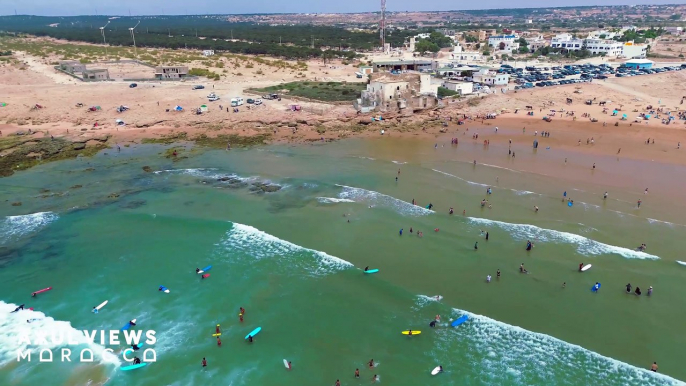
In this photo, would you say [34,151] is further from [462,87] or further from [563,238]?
[462,87]

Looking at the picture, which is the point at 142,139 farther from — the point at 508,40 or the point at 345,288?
the point at 508,40

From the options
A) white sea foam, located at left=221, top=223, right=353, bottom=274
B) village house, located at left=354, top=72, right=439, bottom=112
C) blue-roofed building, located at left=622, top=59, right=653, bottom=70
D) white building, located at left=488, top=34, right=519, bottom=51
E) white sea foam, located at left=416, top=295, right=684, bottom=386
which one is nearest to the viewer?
white sea foam, located at left=416, top=295, right=684, bottom=386

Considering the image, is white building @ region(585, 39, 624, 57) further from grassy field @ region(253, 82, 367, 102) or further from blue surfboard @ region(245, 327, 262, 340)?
blue surfboard @ region(245, 327, 262, 340)

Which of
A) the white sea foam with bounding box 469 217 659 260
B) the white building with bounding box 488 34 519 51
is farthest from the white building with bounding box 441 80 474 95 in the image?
the white building with bounding box 488 34 519 51

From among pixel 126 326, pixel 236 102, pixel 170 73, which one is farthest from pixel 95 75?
pixel 126 326

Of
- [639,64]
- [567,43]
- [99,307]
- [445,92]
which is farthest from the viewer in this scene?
[567,43]

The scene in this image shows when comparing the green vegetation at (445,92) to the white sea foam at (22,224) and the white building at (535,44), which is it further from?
the white building at (535,44)
